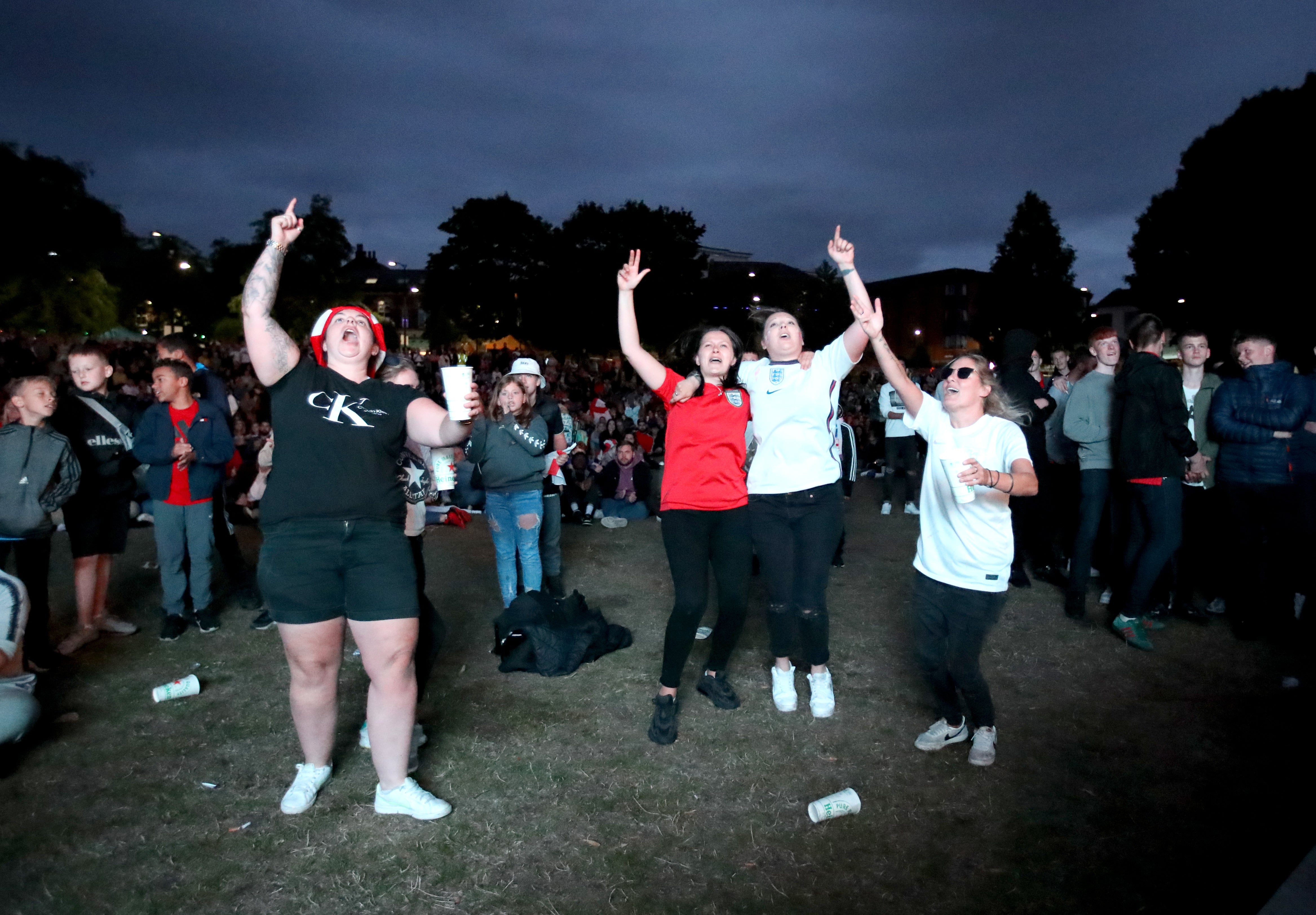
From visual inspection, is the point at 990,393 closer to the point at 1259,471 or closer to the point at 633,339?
the point at 633,339

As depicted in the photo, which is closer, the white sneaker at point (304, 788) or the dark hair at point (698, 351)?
the white sneaker at point (304, 788)

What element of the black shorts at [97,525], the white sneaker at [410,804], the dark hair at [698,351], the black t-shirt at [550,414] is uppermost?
the dark hair at [698,351]

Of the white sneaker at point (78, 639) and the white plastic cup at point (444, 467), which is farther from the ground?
the white plastic cup at point (444, 467)

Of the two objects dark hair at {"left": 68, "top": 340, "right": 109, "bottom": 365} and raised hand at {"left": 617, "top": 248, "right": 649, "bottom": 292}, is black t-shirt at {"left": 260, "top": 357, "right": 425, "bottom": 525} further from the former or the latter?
dark hair at {"left": 68, "top": 340, "right": 109, "bottom": 365}

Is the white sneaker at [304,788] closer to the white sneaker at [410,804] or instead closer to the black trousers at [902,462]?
the white sneaker at [410,804]

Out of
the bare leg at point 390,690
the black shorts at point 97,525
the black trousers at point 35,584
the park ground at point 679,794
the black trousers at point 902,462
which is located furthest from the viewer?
Answer: the black trousers at point 902,462

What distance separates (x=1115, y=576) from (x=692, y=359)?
13.8 feet

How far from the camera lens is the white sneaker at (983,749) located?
3.54 metres

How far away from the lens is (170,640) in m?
5.27

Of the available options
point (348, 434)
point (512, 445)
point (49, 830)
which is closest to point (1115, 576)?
point (512, 445)

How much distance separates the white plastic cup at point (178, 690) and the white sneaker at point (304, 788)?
1446 mm

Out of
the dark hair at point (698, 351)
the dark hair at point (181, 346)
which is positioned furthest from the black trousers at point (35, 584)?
the dark hair at point (698, 351)

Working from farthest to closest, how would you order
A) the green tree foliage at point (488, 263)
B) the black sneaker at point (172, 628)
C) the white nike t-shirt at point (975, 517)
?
the green tree foliage at point (488, 263) → the black sneaker at point (172, 628) → the white nike t-shirt at point (975, 517)

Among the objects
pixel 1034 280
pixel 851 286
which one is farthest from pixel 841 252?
pixel 1034 280
